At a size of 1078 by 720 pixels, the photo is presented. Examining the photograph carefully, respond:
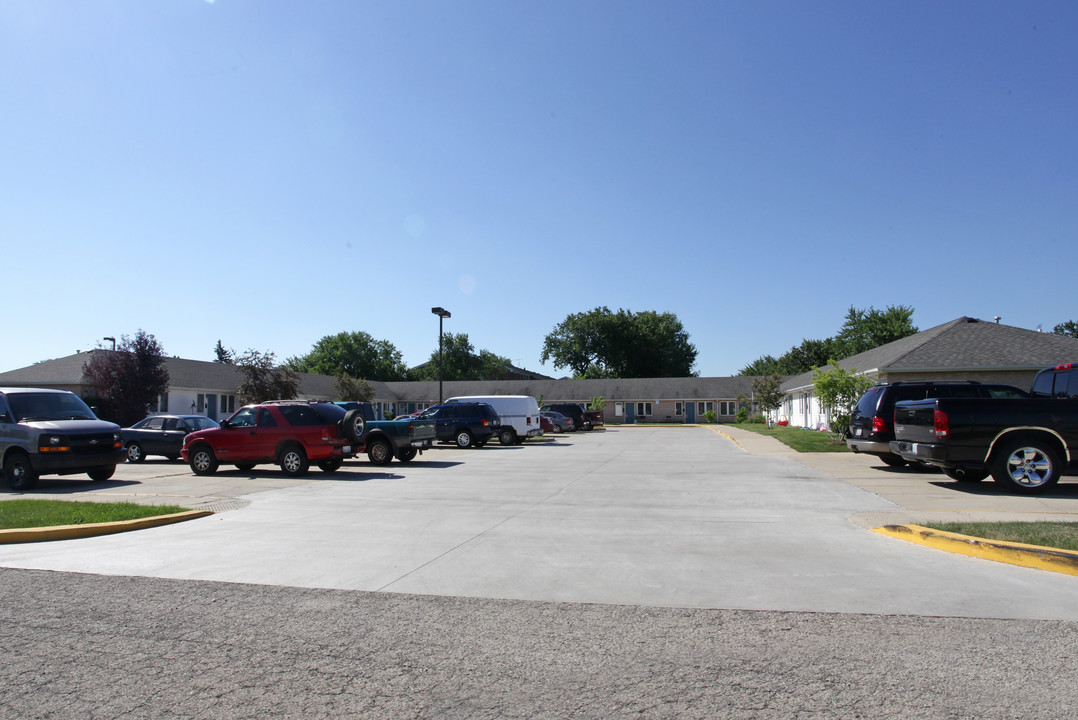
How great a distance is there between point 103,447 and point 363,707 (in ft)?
47.1

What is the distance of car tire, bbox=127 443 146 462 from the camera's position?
21.9 metres

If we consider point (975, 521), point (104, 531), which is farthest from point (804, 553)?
point (104, 531)

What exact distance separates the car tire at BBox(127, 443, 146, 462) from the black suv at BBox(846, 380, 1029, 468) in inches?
794

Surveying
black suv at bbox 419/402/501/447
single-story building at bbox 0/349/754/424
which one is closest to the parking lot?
black suv at bbox 419/402/501/447

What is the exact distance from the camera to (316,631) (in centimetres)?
515

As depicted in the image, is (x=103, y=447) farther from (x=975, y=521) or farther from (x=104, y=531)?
(x=975, y=521)

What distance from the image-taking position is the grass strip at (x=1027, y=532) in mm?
7357

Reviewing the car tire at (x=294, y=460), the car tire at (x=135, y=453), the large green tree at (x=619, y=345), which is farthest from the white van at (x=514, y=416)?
the large green tree at (x=619, y=345)

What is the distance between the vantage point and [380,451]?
65.5ft

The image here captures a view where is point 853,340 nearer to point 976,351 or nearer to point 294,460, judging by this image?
point 976,351

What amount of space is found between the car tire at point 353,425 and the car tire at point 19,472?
6139mm

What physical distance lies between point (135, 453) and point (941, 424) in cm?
2142

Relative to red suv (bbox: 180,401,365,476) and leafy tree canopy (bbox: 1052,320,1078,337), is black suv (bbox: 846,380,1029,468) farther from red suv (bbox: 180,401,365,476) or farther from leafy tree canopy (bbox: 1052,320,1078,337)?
leafy tree canopy (bbox: 1052,320,1078,337)

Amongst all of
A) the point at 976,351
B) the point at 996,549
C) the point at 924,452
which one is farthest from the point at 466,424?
the point at 996,549
